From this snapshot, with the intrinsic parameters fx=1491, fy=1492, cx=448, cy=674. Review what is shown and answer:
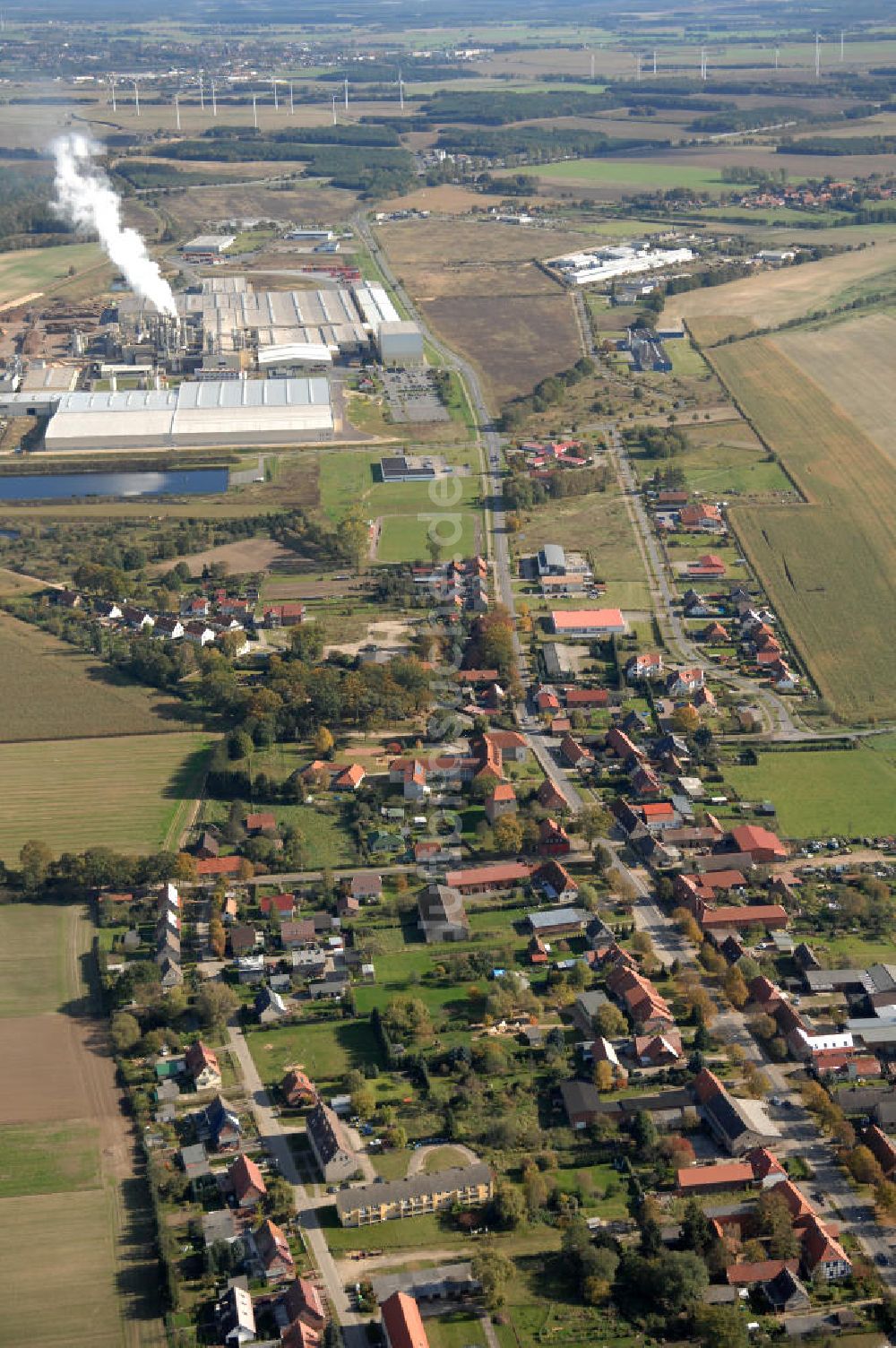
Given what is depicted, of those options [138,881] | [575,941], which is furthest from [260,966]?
[575,941]

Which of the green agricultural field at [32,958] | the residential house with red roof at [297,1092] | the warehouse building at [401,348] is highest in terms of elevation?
the warehouse building at [401,348]

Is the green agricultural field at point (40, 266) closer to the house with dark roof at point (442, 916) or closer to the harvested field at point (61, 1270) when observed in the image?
the house with dark roof at point (442, 916)

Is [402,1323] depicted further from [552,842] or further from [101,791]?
[101,791]

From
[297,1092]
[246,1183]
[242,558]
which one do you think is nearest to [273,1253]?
[246,1183]

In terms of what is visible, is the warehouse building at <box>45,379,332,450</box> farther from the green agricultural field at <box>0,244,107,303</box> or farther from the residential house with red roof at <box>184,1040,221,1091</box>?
the residential house with red roof at <box>184,1040,221,1091</box>

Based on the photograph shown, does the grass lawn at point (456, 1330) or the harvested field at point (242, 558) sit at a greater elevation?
the harvested field at point (242, 558)

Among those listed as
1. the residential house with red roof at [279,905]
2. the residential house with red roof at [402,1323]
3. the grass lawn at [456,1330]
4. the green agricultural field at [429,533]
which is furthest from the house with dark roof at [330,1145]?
the green agricultural field at [429,533]

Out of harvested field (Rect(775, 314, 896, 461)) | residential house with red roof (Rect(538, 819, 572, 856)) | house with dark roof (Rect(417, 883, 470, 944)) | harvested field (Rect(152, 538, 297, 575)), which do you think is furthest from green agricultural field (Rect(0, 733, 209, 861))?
harvested field (Rect(775, 314, 896, 461))
